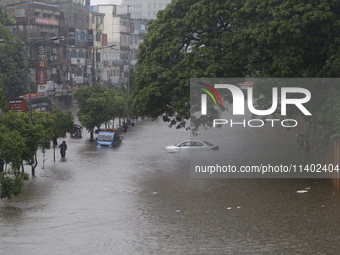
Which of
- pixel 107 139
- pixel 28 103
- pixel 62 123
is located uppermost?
pixel 28 103

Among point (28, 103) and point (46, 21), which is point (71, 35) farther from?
point (28, 103)

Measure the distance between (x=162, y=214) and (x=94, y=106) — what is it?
2422cm

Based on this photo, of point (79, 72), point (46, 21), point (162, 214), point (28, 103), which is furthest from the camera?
point (79, 72)

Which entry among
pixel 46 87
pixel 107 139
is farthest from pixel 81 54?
pixel 107 139

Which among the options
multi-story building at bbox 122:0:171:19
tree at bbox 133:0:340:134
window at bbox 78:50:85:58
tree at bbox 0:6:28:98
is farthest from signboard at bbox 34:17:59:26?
multi-story building at bbox 122:0:171:19

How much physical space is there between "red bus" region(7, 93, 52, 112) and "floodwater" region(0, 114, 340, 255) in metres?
21.9

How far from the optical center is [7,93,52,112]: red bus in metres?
50.8

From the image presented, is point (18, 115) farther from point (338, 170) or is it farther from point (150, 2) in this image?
point (150, 2)

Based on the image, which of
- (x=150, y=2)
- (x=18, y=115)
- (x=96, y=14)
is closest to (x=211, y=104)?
(x=18, y=115)

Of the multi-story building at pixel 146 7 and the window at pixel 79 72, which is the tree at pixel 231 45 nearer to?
the window at pixel 79 72

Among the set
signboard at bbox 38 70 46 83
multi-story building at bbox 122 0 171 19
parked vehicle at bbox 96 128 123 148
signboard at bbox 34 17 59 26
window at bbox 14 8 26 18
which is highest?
multi-story building at bbox 122 0 171 19

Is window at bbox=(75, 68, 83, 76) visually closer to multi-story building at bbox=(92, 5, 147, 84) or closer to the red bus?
multi-story building at bbox=(92, 5, 147, 84)

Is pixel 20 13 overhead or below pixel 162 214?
overhead

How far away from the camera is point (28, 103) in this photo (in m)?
51.3
